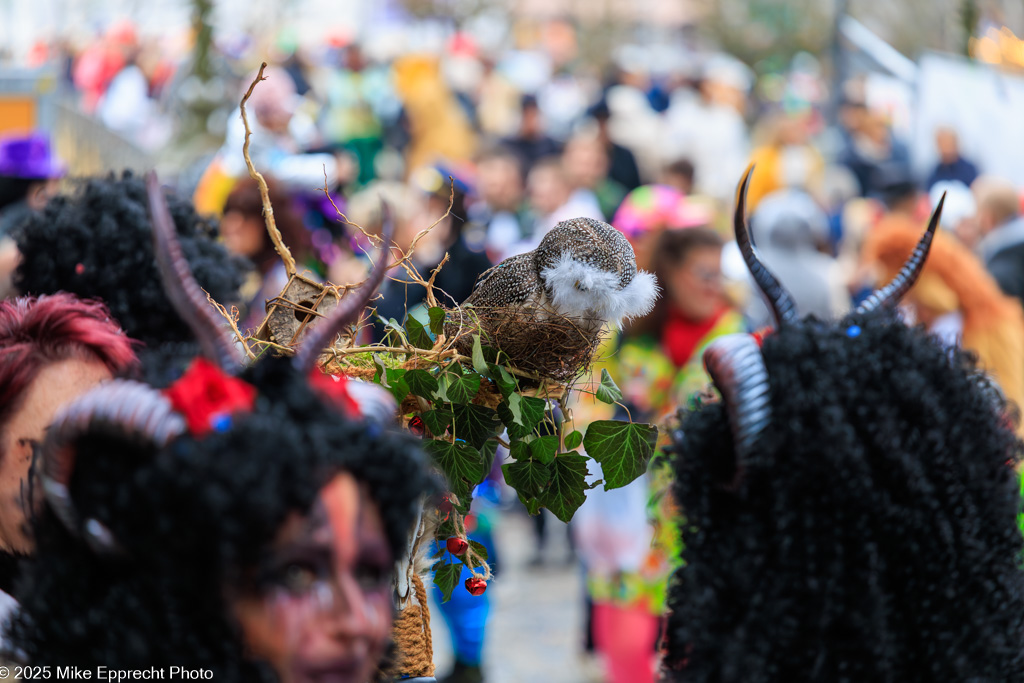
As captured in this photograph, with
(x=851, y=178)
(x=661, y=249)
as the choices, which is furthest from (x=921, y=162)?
(x=661, y=249)

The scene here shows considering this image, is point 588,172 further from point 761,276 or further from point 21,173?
point 761,276

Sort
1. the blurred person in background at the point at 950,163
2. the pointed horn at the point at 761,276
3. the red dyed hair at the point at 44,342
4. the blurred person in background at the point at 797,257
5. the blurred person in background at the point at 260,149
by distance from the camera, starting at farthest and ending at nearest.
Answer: the blurred person in background at the point at 950,163, the blurred person in background at the point at 260,149, the blurred person in background at the point at 797,257, the red dyed hair at the point at 44,342, the pointed horn at the point at 761,276

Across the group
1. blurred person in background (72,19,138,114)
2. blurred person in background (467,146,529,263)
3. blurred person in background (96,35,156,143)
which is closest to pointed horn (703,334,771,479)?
blurred person in background (467,146,529,263)

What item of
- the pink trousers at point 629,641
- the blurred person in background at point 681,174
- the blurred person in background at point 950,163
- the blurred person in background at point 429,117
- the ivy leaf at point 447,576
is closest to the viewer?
the ivy leaf at point 447,576

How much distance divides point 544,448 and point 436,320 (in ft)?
1.09

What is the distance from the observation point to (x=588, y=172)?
27.7 feet

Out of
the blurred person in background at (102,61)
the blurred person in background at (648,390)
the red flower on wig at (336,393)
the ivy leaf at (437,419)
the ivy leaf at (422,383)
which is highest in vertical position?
the blurred person in background at (102,61)

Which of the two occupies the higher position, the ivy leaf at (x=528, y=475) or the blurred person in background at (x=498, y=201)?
the blurred person in background at (x=498, y=201)

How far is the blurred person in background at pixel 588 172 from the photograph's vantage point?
27.3ft

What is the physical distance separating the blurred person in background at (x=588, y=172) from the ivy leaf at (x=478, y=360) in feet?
20.2

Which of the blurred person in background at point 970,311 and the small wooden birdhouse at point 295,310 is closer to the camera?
the small wooden birdhouse at point 295,310

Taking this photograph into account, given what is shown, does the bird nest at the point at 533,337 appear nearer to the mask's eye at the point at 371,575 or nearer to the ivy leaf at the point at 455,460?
the ivy leaf at the point at 455,460

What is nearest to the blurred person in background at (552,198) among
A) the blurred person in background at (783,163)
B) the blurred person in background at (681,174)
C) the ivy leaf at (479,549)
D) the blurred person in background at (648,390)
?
the blurred person in background at (681,174)

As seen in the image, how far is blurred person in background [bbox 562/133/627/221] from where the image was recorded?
8.32 m
